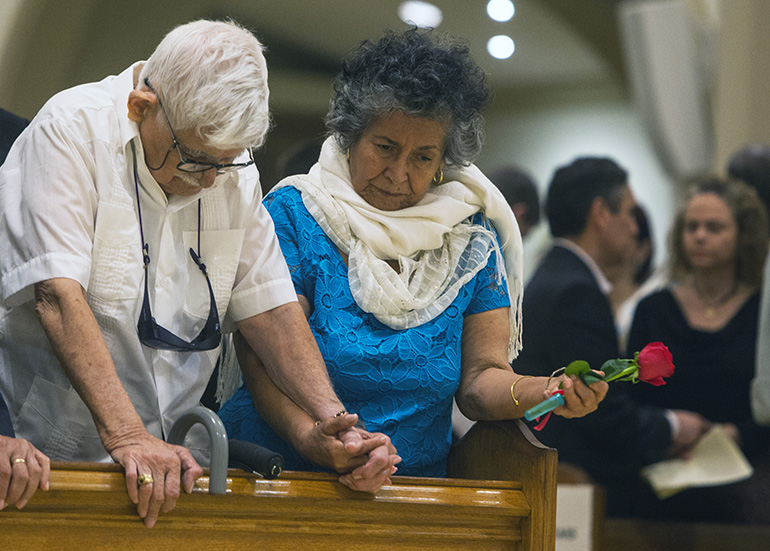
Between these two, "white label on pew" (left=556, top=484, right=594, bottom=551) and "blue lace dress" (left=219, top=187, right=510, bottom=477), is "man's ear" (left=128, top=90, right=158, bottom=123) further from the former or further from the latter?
"white label on pew" (left=556, top=484, right=594, bottom=551)

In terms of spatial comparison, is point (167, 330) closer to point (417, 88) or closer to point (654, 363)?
point (417, 88)

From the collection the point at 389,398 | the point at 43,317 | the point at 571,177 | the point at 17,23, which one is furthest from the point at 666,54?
the point at 43,317

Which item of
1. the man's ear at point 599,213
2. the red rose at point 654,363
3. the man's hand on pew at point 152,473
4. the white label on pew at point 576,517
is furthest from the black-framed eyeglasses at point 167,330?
the man's ear at point 599,213

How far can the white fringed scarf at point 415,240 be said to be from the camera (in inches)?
85.0

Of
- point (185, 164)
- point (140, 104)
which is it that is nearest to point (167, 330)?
point (185, 164)

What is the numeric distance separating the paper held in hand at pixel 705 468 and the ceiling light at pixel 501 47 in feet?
10.7

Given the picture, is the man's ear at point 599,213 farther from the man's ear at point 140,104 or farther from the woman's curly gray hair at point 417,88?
the man's ear at point 140,104

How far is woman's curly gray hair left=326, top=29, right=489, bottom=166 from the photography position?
2152mm

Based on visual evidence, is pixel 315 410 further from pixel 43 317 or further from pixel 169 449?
pixel 43 317

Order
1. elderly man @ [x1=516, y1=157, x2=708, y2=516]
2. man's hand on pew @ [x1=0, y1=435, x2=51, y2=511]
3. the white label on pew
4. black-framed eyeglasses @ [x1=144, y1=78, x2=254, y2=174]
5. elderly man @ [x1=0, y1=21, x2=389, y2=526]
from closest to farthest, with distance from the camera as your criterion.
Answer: man's hand on pew @ [x1=0, y1=435, x2=51, y2=511]
elderly man @ [x1=0, y1=21, x2=389, y2=526]
black-framed eyeglasses @ [x1=144, y1=78, x2=254, y2=174]
elderly man @ [x1=516, y1=157, x2=708, y2=516]
the white label on pew

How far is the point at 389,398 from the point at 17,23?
6.37 ft

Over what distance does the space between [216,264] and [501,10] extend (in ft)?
17.2

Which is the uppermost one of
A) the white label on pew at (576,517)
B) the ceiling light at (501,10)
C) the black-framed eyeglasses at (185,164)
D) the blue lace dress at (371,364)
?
the ceiling light at (501,10)

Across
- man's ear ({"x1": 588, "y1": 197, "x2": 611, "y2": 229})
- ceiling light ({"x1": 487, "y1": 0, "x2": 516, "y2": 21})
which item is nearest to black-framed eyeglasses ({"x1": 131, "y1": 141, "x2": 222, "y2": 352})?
man's ear ({"x1": 588, "y1": 197, "x2": 611, "y2": 229})
